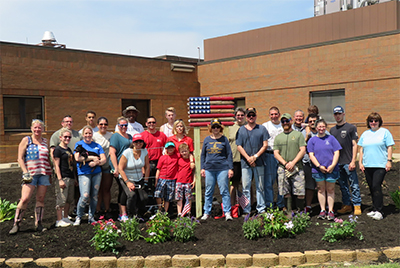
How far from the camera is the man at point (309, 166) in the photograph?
7.44 metres

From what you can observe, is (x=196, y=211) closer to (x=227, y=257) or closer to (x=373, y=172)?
(x=227, y=257)

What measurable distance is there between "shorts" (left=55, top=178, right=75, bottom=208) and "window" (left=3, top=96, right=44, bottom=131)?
1195 centimetres

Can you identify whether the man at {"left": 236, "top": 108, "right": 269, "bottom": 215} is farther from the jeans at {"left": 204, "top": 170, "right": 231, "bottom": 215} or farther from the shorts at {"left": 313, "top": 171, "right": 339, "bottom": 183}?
the shorts at {"left": 313, "top": 171, "right": 339, "bottom": 183}

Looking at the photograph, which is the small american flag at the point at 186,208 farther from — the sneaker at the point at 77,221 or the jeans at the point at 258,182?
the sneaker at the point at 77,221

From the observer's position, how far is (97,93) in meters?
19.5

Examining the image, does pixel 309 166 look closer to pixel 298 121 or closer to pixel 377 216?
pixel 298 121

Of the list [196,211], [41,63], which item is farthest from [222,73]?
[196,211]

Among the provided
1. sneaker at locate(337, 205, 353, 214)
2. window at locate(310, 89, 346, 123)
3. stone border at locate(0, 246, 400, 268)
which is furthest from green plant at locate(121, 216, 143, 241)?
window at locate(310, 89, 346, 123)

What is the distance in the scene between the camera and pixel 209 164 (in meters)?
7.10

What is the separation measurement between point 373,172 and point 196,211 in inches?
137

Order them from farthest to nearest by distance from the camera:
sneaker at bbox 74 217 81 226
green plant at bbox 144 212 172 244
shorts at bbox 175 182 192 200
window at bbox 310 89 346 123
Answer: window at bbox 310 89 346 123 → shorts at bbox 175 182 192 200 → sneaker at bbox 74 217 81 226 → green plant at bbox 144 212 172 244

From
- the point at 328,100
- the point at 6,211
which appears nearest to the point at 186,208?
the point at 6,211

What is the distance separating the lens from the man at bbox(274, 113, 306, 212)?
7.03 m

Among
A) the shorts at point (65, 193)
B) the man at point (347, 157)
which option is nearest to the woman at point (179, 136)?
the shorts at point (65, 193)
